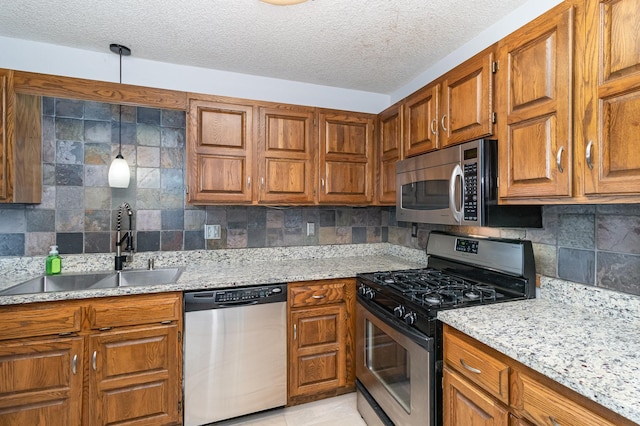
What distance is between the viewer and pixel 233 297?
1956mm

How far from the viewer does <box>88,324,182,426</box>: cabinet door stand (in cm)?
174

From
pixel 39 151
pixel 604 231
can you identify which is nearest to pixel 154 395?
pixel 39 151

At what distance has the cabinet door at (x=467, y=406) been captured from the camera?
1.15m

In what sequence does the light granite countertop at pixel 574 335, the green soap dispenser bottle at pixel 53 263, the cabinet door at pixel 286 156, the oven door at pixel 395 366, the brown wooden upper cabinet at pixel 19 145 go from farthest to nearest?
the cabinet door at pixel 286 156 → the green soap dispenser bottle at pixel 53 263 → the brown wooden upper cabinet at pixel 19 145 → the oven door at pixel 395 366 → the light granite countertop at pixel 574 335

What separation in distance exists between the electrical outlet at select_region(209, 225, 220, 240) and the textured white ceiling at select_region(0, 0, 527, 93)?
1293mm

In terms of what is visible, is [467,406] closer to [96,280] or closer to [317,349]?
[317,349]

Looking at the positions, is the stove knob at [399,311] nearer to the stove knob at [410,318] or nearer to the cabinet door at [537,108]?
the stove knob at [410,318]

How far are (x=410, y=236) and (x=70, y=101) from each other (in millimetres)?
2857

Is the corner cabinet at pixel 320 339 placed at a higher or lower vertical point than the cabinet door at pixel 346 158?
lower

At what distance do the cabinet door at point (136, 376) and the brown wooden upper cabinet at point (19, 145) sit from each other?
107cm

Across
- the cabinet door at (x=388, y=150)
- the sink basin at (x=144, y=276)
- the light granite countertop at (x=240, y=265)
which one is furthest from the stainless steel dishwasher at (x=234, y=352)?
the cabinet door at (x=388, y=150)

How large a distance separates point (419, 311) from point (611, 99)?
1115 millimetres

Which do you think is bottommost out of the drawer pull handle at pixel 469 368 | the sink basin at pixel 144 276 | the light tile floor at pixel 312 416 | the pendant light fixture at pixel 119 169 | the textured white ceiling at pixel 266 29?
the light tile floor at pixel 312 416

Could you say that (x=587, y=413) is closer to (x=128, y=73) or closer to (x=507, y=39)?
(x=507, y=39)
